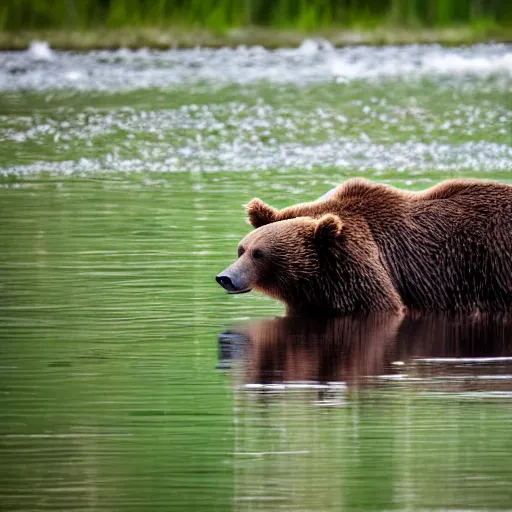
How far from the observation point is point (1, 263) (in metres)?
10.5

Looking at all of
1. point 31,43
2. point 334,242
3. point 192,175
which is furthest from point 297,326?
point 31,43

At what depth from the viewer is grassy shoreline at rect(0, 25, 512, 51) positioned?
32.8 m

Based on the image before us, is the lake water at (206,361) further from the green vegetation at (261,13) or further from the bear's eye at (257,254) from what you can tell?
the green vegetation at (261,13)

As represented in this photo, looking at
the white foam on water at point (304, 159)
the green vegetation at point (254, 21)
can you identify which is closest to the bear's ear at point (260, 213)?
the white foam on water at point (304, 159)

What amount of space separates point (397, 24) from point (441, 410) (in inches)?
1075

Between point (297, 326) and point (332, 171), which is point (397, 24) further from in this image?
point (297, 326)

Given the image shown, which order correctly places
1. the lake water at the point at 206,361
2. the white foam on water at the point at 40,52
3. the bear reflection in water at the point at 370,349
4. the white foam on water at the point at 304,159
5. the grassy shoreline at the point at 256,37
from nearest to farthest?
the lake water at the point at 206,361
the bear reflection in water at the point at 370,349
the white foam on water at the point at 304,159
the white foam on water at the point at 40,52
the grassy shoreline at the point at 256,37

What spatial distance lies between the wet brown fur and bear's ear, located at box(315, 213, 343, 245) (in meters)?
0.07

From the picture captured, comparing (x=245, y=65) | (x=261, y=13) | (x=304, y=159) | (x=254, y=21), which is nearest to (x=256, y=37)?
(x=254, y=21)

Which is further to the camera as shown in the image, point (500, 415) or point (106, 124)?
point (106, 124)

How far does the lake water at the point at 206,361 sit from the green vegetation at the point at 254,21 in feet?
48.1

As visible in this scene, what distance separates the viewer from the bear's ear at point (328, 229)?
886cm

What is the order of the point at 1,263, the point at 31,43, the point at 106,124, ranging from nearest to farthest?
the point at 1,263
the point at 106,124
the point at 31,43

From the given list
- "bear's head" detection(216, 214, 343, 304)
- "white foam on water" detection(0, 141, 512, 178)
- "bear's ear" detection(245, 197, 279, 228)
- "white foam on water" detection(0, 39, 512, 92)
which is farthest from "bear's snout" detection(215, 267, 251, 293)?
"white foam on water" detection(0, 39, 512, 92)
